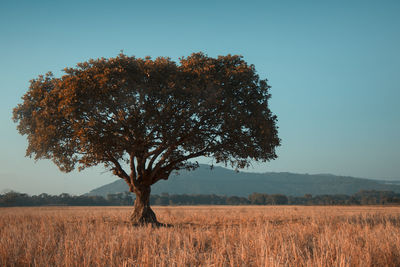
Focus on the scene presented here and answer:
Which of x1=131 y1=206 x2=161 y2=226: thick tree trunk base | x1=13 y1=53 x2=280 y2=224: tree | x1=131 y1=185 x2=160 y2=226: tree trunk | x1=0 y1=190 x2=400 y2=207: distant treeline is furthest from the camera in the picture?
x1=0 y1=190 x2=400 y2=207: distant treeline

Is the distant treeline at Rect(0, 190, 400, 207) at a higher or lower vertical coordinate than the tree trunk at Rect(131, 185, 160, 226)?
lower

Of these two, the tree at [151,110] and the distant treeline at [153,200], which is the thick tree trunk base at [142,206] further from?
the distant treeline at [153,200]

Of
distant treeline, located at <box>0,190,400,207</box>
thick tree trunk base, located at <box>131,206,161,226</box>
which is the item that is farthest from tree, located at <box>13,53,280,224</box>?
distant treeline, located at <box>0,190,400,207</box>

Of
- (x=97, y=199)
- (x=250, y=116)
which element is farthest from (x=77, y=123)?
(x=97, y=199)

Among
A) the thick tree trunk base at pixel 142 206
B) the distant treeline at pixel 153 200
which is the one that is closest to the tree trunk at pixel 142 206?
the thick tree trunk base at pixel 142 206

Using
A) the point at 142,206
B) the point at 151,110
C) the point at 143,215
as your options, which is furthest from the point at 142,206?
the point at 151,110

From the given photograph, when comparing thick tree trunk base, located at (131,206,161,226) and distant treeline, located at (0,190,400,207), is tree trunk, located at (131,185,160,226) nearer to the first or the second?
thick tree trunk base, located at (131,206,161,226)

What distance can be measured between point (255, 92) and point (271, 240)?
16.4 metres

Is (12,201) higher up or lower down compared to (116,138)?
lower down

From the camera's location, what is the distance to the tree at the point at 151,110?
2139 centimetres

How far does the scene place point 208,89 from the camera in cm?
2205

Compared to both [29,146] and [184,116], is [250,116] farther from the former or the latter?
[29,146]

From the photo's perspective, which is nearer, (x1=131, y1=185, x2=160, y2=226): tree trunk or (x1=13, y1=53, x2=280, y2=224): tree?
(x1=13, y1=53, x2=280, y2=224): tree

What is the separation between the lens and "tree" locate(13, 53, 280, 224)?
70.2ft
